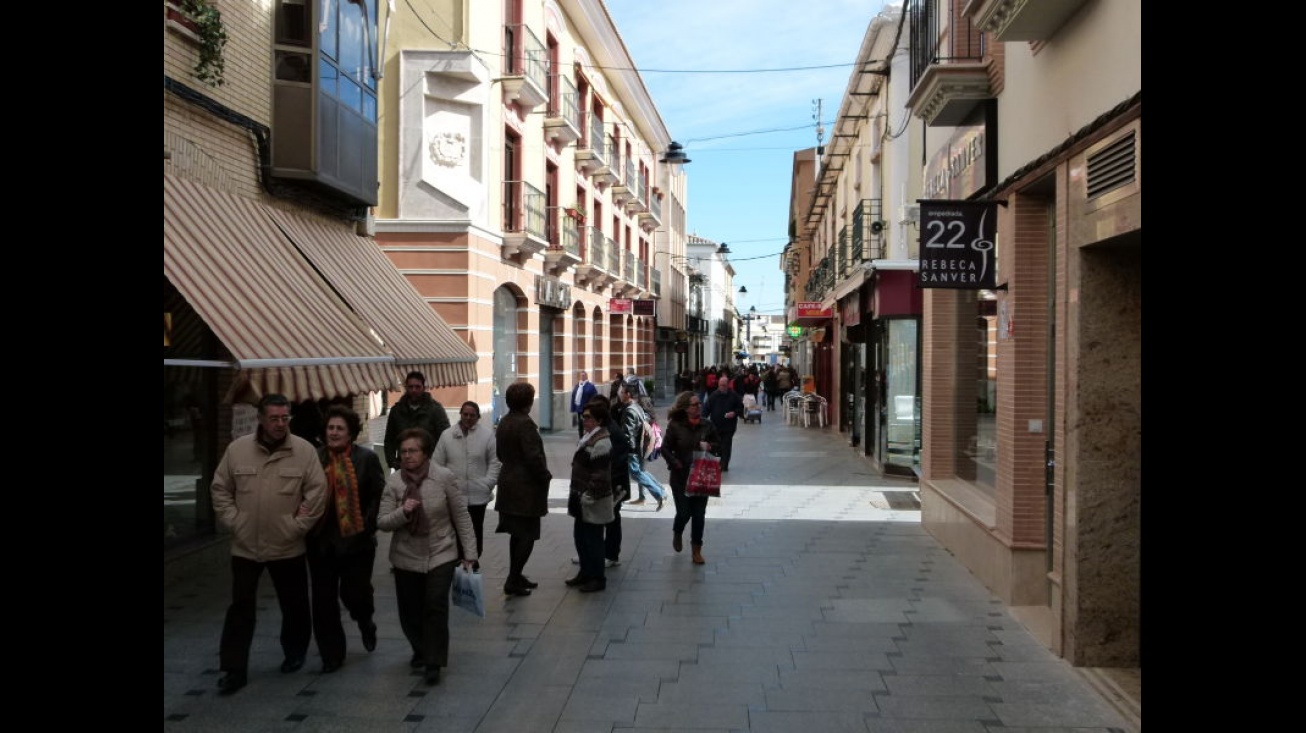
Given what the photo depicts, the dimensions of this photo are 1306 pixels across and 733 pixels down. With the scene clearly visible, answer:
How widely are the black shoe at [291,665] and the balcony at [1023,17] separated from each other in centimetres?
642

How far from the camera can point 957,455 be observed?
37.5 feet

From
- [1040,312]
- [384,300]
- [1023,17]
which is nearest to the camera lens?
[1023,17]

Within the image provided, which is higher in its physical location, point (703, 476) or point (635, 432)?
point (635, 432)

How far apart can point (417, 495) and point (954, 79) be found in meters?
6.17

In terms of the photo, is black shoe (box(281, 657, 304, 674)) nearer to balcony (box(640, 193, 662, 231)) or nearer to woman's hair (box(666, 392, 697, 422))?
woman's hair (box(666, 392, 697, 422))

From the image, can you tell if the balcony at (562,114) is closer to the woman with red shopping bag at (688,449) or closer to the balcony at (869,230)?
the balcony at (869,230)

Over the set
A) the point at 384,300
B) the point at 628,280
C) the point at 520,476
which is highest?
the point at 628,280

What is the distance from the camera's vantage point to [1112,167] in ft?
19.6

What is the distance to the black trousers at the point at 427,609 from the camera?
6.21 meters

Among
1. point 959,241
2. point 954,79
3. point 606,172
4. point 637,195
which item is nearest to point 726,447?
point 959,241

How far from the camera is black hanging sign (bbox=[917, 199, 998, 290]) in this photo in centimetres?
873

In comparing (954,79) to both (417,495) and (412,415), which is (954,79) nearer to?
(412,415)

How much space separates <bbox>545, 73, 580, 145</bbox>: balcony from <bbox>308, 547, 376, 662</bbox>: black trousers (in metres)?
18.0
